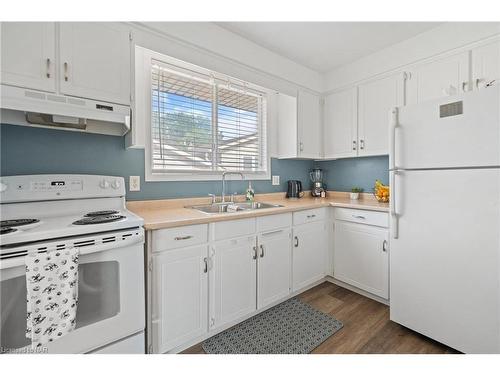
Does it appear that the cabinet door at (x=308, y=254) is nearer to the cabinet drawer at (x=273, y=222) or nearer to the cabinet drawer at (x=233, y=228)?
the cabinet drawer at (x=273, y=222)

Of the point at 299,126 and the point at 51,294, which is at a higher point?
the point at 299,126

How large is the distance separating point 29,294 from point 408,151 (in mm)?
2276

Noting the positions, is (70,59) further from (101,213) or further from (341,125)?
(341,125)

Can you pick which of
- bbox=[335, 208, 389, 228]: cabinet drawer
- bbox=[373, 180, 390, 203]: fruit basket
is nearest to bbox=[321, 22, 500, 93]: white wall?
bbox=[373, 180, 390, 203]: fruit basket

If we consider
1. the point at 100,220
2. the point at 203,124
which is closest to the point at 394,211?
the point at 203,124

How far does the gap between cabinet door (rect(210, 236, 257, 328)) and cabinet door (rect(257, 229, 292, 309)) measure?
66mm

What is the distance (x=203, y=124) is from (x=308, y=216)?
1.36 metres

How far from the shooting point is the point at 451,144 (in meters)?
1.47

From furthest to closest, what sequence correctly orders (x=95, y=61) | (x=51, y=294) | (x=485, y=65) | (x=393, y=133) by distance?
(x=485, y=65)
(x=393, y=133)
(x=95, y=61)
(x=51, y=294)

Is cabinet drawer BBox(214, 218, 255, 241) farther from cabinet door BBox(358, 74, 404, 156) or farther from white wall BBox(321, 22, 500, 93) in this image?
white wall BBox(321, 22, 500, 93)

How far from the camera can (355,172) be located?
2932 millimetres

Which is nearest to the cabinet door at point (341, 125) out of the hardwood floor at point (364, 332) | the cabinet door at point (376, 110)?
the cabinet door at point (376, 110)

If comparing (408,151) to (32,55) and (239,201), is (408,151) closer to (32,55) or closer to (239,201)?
(239,201)
